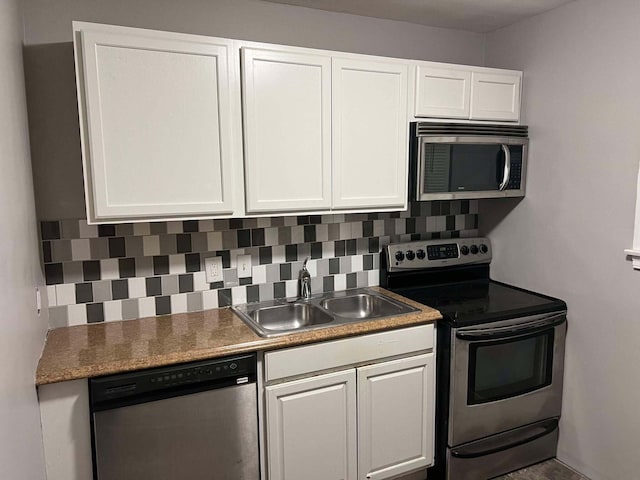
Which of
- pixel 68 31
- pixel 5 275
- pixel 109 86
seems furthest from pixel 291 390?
pixel 68 31

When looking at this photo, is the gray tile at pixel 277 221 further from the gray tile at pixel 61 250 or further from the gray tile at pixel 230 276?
the gray tile at pixel 61 250

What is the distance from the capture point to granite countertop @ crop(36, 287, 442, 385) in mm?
1738

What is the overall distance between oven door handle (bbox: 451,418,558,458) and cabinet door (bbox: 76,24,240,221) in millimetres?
1668

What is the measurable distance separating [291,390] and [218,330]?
41 cm

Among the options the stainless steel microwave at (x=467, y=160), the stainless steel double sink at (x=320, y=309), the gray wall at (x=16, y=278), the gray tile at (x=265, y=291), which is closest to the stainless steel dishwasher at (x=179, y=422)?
the gray wall at (x=16, y=278)

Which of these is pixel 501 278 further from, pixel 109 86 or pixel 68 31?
pixel 68 31

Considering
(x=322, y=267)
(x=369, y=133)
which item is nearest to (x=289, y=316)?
(x=322, y=267)

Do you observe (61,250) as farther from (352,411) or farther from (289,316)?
(352,411)

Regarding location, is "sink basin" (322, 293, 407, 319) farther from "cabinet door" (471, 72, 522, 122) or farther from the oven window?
"cabinet door" (471, 72, 522, 122)

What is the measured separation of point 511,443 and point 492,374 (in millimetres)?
410

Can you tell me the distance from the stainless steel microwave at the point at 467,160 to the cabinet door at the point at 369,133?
0.28 ft

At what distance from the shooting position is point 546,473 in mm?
2516

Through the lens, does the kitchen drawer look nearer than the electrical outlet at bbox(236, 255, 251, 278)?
Yes

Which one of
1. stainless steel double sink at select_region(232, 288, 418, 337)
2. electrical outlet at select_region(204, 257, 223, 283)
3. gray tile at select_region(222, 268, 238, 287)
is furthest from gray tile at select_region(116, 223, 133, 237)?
stainless steel double sink at select_region(232, 288, 418, 337)
